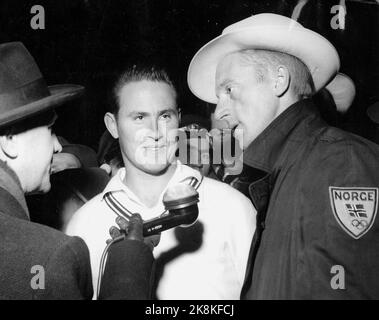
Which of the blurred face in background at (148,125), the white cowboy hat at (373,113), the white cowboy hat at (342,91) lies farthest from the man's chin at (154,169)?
the white cowboy hat at (373,113)

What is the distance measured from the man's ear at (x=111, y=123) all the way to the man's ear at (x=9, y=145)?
0.54m

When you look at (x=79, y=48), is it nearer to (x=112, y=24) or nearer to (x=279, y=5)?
(x=112, y=24)

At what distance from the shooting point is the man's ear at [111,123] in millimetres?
1788

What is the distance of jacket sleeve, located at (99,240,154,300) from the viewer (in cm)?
111

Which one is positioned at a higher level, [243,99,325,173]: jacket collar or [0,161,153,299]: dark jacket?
[243,99,325,173]: jacket collar

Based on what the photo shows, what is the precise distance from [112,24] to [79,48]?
8.0 inches

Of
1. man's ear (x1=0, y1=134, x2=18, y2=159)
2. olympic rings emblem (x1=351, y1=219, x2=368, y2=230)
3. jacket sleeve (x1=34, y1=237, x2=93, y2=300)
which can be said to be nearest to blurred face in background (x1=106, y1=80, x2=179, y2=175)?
man's ear (x1=0, y1=134, x2=18, y2=159)

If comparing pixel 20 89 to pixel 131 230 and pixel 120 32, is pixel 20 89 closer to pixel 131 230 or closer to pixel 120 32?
pixel 131 230

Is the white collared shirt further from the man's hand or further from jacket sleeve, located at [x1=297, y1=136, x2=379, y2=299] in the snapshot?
jacket sleeve, located at [x1=297, y1=136, x2=379, y2=299]

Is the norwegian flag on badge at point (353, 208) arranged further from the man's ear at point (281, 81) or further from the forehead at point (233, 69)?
the forehead at point (233, 69)

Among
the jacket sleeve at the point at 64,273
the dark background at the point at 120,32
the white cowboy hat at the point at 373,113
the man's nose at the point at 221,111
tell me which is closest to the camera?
the jacket sleeve at the point at 64,273

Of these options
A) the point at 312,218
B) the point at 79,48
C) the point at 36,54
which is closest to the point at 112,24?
the point at 79,48

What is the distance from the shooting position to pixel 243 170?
6.15ft

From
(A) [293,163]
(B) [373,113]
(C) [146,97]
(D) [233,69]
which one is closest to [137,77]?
(C) [146,97]
